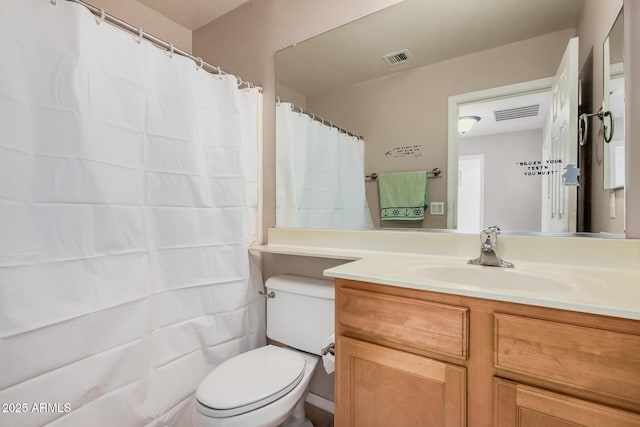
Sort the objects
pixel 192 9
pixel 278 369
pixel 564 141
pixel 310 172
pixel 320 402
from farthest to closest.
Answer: pixel 192 9 < pixel 310 172 < pixel 320 402 < pixel 278 369 < pixel 564 141

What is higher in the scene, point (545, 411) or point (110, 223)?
point (110, 223)

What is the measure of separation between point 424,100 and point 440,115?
0.10 meters

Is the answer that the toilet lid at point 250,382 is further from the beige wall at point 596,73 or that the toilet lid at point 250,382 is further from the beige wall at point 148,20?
the beige wall at point 148,20

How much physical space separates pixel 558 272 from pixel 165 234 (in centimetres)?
147

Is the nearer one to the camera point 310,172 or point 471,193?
point 471,193

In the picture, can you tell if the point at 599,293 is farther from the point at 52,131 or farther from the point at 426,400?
the point at 52,131

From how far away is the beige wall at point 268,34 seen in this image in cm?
153

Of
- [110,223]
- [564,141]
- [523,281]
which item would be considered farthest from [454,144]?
[110,223]

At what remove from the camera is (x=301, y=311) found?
1.42 m

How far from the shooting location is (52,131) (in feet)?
3.12

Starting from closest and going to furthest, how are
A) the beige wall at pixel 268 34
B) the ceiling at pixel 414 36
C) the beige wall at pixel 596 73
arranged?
the beige wall at pixel 596 73 < the ceiling at pixel 414 36 < the beige wall at pixel 268 34

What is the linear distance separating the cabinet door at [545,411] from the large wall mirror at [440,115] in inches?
24.9

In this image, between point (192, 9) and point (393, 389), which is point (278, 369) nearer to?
point (393, 389)

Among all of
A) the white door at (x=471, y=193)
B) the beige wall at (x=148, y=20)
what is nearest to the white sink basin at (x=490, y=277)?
the white door at (x=471, y=193)
